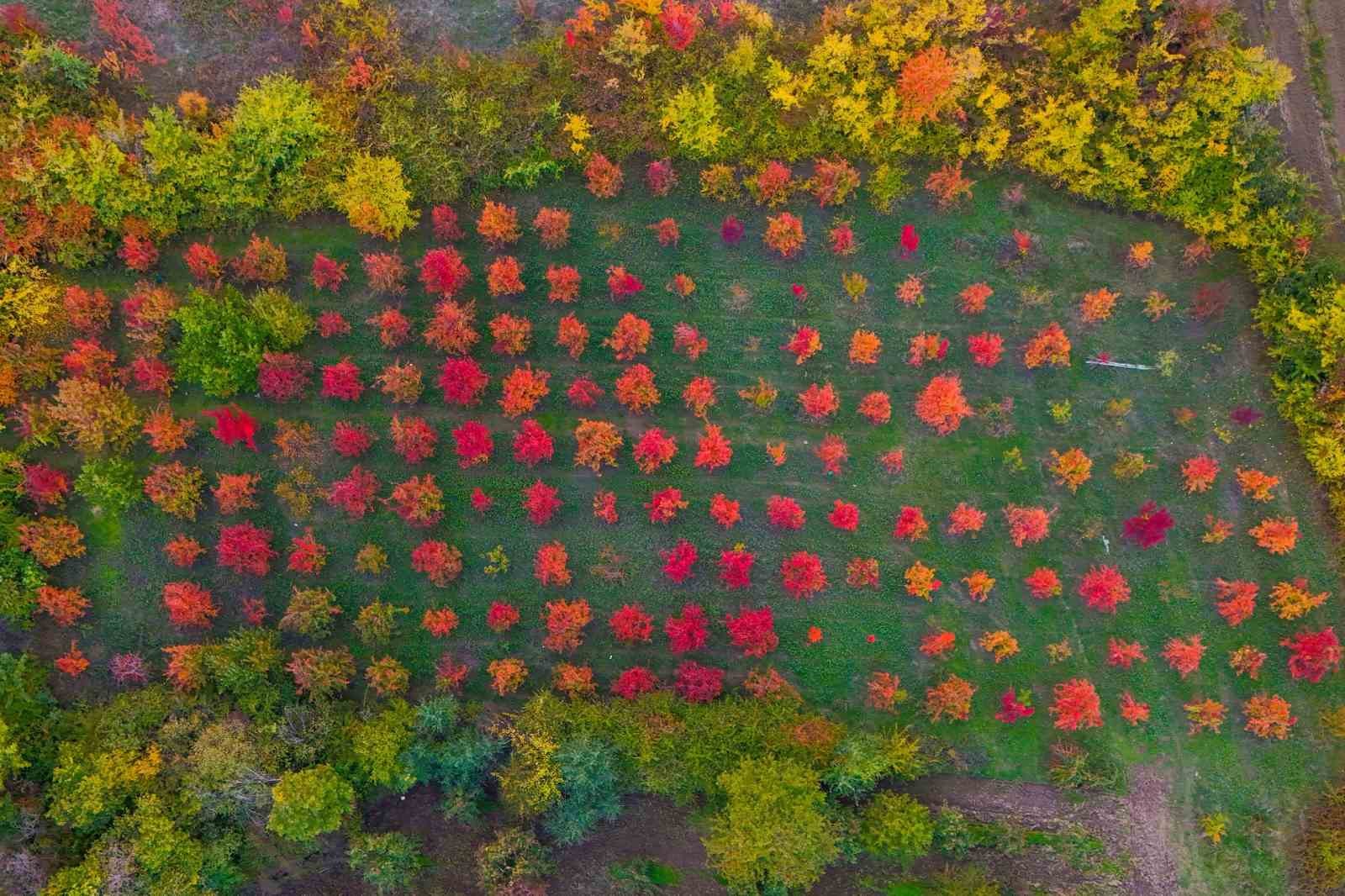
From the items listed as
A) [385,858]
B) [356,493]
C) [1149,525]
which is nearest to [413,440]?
[356,493]

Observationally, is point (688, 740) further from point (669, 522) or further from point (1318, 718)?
point (1318, 718)

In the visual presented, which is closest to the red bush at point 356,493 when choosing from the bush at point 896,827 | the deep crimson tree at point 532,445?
the deep crimson tree at point 532,445

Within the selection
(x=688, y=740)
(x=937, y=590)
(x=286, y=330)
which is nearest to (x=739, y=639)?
(x=688, y=740)

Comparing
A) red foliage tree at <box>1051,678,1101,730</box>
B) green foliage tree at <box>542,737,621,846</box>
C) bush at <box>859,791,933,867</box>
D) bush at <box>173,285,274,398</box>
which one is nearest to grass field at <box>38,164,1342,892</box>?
red foliage tree at <box>1051,678,1101,730</box>

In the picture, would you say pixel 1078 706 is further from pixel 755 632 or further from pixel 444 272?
pixel 444 272

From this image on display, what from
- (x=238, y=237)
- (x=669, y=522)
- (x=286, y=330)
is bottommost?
(x=669, y=522)

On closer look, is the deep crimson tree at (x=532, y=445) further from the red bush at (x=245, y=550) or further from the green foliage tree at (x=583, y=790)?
the green foliage tree at (x=583, y=790)

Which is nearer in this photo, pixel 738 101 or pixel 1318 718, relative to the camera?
pixel 1318 718
